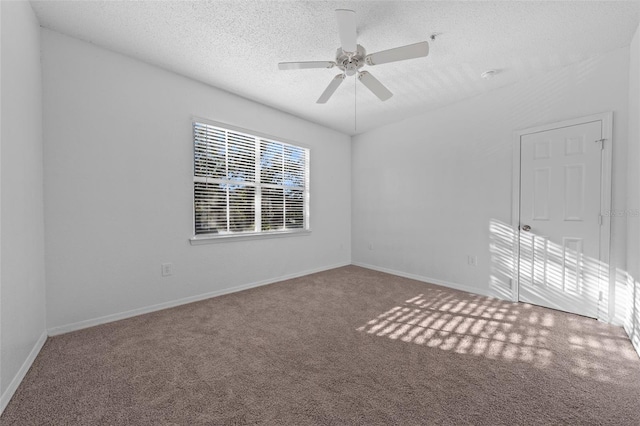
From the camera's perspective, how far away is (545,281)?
272cm

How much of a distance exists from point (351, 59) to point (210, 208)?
2242 mm

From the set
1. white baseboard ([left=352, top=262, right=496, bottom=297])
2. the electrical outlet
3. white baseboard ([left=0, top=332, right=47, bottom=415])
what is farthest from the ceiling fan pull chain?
white baseboard ([left=0, top=332, right=47, bottom=415])

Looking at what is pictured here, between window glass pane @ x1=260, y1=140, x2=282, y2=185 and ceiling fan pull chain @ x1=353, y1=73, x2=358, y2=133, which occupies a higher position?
ceiling fan pull chain @ x1=353, y1=73, x2=358, y2=133

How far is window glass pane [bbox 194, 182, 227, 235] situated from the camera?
9.78 feet

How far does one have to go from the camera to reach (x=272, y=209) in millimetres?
3762

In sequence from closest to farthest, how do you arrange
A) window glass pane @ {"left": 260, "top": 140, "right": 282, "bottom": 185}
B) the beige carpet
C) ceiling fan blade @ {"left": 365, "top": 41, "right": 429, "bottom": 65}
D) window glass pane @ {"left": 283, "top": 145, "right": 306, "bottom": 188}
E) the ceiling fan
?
the beige carpet
the ceiling fan
ceiling fan blade @ {"left": 365, "top": 41, "right": 429, "bottom": 65}
window glass pane @ {"left": 260, "top": 140, "right": 282, "bottom": 185}
window glass pane @ {"left": 283, "top": 145, "right": 306, "bottom": 188}

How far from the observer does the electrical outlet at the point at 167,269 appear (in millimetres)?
2694

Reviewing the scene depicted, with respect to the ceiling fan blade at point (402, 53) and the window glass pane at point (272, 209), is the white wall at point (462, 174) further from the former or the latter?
the ceiling fan blade at point (402, 53)

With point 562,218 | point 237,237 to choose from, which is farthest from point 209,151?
point 562,218

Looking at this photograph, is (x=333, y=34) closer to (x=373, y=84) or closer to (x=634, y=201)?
(x=373, y=84)

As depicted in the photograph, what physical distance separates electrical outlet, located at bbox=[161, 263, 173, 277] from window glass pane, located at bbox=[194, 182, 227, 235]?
1.52 feet

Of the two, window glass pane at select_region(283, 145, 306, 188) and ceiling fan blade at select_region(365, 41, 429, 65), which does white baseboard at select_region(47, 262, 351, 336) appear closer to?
window glass pane at select_region(283, 145, 306, 188)

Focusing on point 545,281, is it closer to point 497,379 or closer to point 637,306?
point 637,306

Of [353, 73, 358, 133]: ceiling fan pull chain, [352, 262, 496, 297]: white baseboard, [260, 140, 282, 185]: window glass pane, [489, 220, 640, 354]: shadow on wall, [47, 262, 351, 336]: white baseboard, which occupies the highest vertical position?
[353, 73, 358, 133]: ceiling fan pull chain
